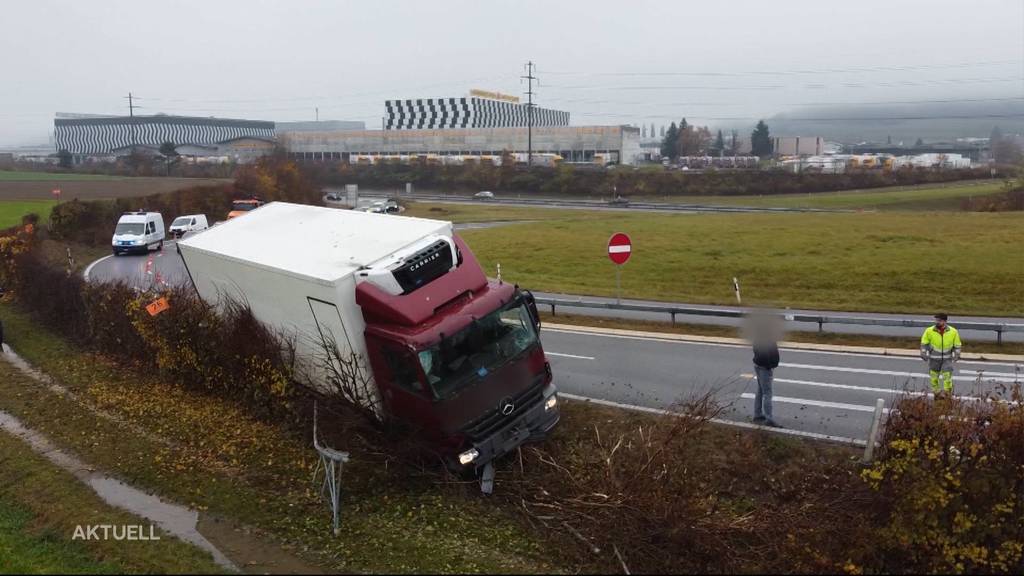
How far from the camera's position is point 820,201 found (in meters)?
62.9

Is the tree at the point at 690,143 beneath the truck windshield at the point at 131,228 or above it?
above

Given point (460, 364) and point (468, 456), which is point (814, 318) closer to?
point (460, 364)

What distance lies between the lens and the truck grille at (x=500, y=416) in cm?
929

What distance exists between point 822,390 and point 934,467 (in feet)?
17.4

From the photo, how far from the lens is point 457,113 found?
138 metres

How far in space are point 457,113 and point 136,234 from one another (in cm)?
11036

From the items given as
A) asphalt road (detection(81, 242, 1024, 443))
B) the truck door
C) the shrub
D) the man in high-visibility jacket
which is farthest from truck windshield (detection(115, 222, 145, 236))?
the shrub

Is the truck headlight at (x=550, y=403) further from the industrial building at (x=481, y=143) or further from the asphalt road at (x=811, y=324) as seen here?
the industrial building at (x=481, y=143)

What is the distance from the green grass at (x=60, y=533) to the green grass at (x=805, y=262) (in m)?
15.5

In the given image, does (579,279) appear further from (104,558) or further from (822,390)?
(104,558)

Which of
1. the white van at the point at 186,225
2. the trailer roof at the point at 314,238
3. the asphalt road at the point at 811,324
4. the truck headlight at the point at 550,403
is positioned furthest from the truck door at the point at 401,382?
the white van at the point at 186,225

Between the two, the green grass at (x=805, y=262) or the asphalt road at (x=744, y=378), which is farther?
the green grass at (x=805, y=262)

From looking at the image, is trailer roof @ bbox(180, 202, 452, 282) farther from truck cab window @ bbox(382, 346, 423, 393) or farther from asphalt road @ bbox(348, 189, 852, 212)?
asphalt road @ bbox(348, 189, 852, 212)

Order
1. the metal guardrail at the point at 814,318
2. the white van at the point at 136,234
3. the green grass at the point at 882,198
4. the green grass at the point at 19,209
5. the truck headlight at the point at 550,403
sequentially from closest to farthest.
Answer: the truck headlight at the point at 550,403 < the metal guardrail at the point at 814,318 < the white van at the point at 136,234 < the green grass at the point at 19,209 < the green grass at the point at 882,198
